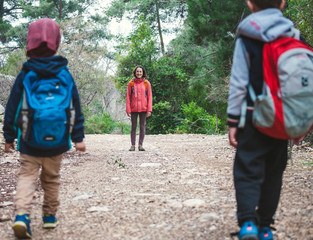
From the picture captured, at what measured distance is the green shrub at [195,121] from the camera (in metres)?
17.1

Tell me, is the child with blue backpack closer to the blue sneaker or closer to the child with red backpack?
the child with red backpack

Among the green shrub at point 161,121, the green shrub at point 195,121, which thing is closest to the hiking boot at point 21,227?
the green shrub at point 195,121

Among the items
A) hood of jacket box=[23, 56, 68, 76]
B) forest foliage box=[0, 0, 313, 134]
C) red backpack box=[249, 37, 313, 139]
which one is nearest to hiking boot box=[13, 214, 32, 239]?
hood of jacket box=[23, 56, 68, 76]

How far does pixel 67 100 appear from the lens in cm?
272

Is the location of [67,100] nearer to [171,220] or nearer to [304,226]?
[171,220]

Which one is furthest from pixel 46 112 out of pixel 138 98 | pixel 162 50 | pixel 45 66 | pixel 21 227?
pixel 162 50

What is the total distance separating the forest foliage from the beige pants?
4824 millimetres

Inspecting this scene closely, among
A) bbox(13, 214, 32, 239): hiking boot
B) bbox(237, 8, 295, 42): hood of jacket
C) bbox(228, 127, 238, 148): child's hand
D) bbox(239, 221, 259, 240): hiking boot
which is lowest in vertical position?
bbox(13, 214, 32, 239): hiking boot

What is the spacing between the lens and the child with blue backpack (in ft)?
8.53

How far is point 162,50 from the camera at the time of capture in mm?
22969

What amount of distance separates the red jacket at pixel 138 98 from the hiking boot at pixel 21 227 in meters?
5.84

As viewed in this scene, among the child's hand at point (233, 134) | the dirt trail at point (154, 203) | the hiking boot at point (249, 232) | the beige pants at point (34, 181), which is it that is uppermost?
the child's hand at point (233, 134)

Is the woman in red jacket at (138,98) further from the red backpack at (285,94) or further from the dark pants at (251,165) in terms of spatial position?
→ the red backpack at (285,94)

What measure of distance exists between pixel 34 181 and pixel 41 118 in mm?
542
